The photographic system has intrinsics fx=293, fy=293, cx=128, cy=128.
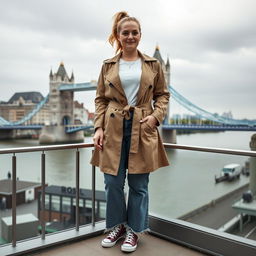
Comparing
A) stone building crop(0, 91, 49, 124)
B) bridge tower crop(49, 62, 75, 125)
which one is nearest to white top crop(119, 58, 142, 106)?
bridge tower crop(49, 62, 75, 125)

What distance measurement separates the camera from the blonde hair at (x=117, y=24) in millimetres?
1505

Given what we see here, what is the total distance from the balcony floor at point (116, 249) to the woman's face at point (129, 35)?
1086mm

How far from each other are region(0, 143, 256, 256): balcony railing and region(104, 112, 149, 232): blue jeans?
21 cm

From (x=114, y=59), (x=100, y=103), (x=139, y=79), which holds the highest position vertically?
(x=114, y=59)

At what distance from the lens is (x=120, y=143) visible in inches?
58.4

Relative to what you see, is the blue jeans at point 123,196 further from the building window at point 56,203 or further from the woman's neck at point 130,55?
the building window at point 56,203

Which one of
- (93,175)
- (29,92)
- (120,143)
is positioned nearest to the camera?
(120,143)

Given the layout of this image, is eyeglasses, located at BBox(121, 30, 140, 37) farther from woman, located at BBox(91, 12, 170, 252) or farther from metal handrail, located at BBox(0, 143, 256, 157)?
metal handrail, located at BBox(0, 143, 256, 157)

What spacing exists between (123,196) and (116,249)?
293 mm

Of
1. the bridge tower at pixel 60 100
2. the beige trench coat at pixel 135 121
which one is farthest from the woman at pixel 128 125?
the bridge tower at pixel 60 100

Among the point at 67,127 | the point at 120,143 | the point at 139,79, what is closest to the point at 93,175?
the point at 120,143

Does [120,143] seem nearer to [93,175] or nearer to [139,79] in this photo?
[139,79]

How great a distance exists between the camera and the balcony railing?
4.88 feet

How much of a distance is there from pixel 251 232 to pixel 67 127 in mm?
26549
